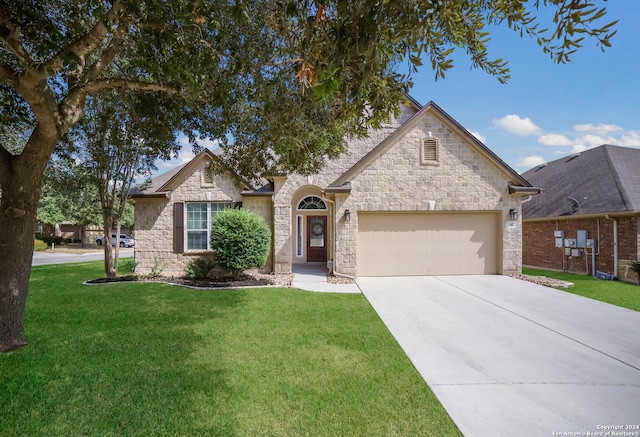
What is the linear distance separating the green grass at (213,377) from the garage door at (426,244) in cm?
490

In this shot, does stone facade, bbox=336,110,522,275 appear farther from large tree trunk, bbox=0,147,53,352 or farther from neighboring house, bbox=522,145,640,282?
large tree trunk, bbox=0,147,53,352

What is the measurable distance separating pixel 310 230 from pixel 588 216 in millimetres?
11677

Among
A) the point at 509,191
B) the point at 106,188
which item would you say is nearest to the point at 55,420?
the point at 106,188

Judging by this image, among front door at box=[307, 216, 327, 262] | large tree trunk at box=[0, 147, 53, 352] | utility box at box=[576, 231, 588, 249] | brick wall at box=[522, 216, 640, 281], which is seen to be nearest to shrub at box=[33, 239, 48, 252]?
front door at box=[307, 216, 327, 262]

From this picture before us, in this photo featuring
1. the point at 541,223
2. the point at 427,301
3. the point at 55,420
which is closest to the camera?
the point at 55,420

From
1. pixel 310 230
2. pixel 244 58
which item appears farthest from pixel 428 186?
pixel 244 58

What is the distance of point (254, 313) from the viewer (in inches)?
282

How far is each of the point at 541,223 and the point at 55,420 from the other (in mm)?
18141

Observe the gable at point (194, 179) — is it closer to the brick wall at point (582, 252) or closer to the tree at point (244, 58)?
the tree at point (244, 58)

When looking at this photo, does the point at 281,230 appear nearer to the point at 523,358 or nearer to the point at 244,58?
the point at 244,58

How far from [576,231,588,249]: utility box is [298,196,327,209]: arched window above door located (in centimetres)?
1074

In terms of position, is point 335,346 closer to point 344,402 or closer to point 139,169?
point 344,402

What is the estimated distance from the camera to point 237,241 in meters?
11.0

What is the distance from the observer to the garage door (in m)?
12.0
